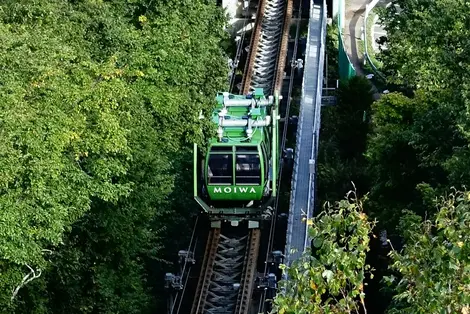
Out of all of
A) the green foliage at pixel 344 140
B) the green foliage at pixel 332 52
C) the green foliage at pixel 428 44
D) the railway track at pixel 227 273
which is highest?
the green foliage at pixel 428 44

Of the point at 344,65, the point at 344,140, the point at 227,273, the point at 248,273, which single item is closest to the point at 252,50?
the point at 344,65

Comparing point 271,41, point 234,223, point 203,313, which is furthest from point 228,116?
point 271,41

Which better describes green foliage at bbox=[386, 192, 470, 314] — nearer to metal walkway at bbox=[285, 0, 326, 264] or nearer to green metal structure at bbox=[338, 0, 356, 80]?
metal walkway at bbox=[285, 0, 326, 264]

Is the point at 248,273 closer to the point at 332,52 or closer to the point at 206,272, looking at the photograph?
the point at 206,272

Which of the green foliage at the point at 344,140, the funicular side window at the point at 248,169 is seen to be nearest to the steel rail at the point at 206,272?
the funicular side window at the point at 248,169

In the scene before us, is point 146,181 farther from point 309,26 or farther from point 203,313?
point 309,26

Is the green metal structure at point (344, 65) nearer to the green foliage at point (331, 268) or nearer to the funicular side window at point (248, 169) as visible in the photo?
the funicular side window at point (248, 169)
